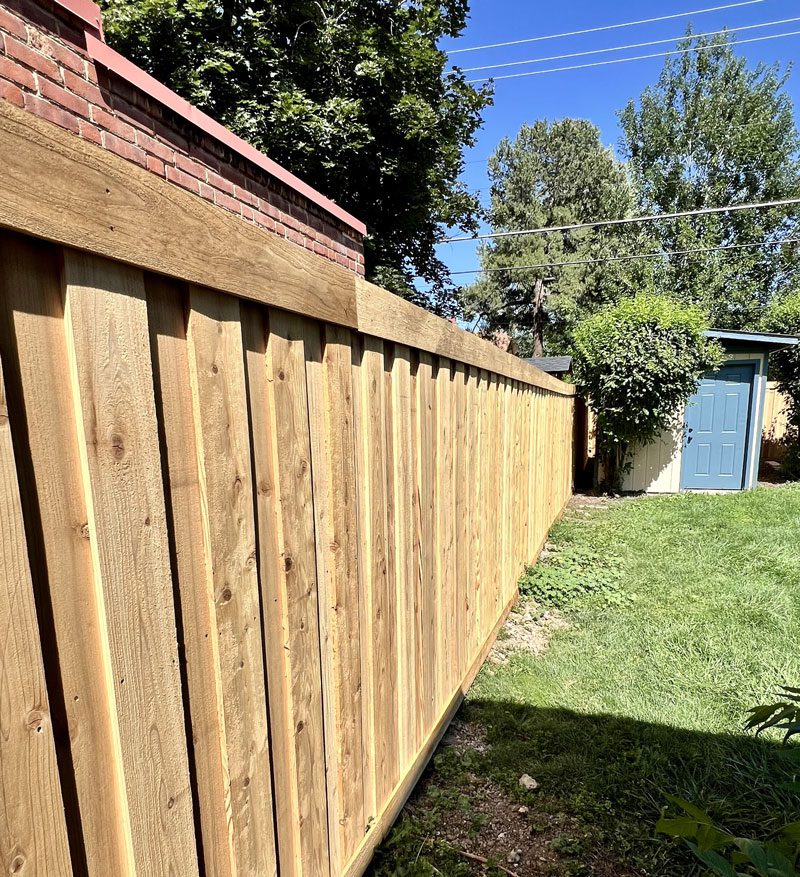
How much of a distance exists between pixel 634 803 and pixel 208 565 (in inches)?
85.9

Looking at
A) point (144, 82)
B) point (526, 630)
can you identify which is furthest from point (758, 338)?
point (144, 82)

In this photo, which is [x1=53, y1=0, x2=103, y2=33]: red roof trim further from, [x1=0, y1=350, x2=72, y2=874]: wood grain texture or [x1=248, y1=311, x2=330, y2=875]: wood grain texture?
[x1=0, y1=350, x2=72, y2=874]: wood grain texture

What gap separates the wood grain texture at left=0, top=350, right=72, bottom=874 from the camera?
0.63 m

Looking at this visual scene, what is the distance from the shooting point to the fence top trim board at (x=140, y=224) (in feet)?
2.06

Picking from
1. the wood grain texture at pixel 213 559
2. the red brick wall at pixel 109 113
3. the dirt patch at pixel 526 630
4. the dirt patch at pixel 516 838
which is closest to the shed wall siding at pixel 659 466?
the dirt patch at pixel 526 630

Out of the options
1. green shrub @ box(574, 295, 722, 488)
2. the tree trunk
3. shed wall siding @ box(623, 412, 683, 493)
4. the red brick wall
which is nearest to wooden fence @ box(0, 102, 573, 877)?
the red brick wall

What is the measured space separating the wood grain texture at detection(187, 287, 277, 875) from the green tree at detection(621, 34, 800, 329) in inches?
946

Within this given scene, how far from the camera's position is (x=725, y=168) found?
21.8 m

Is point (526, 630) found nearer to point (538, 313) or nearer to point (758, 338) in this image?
point (758, 338)

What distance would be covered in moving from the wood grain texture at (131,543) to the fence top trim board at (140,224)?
0.16ft

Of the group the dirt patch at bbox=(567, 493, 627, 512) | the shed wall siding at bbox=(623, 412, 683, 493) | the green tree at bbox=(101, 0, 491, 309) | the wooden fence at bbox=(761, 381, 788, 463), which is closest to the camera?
the dirt patch at bbox=(567, 493, 627, 512)

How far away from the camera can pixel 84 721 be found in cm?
73

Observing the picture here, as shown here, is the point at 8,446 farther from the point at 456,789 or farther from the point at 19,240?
the point at 456,789

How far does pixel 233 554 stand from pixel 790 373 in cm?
1278
